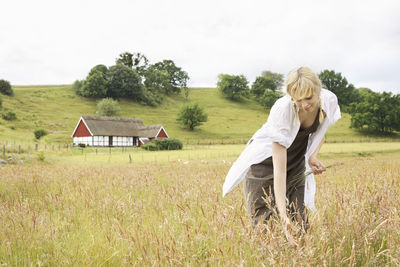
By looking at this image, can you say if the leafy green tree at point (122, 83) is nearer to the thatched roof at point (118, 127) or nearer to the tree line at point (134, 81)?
the tree line at point (134, 81)

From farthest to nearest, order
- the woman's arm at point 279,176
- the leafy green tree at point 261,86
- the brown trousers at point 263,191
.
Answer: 1. the leafy green tree at point 261,86
2. the brown trousers at point 263,191
3. the woman's arm at point 279,176

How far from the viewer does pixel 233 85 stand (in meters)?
108

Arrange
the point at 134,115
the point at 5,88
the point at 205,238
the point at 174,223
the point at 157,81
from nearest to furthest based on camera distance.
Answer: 1. the point at 205,238
2. the point at 174,223
3. the point at 5,88
4. the point at 134,115
5. the point at 157,81

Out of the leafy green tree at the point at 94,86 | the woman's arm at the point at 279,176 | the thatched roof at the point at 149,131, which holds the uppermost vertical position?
the leafy green tree at the point at 94,86

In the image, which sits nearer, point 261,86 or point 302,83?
point 302,83

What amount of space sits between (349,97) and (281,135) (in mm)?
105437

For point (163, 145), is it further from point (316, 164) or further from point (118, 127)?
point (316, 164)

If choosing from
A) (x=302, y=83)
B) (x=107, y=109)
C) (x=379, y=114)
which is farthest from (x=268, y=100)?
(x=302, y=83)

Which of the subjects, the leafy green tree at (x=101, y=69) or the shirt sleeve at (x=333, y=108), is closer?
the shirt sleeve at (x=333, y=108)

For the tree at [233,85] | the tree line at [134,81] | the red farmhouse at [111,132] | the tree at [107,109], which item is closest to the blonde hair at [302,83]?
the red farmhouse at [111,132]

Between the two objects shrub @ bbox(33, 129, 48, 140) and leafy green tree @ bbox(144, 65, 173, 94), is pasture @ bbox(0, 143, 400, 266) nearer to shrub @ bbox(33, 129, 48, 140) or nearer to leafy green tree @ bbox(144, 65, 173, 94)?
shrub @ bbox(33, 129, 48, 140)

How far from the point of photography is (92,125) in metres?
58.7

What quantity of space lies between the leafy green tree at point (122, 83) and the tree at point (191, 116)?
22766 mm

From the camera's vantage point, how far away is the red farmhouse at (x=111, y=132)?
5869 centimetres
